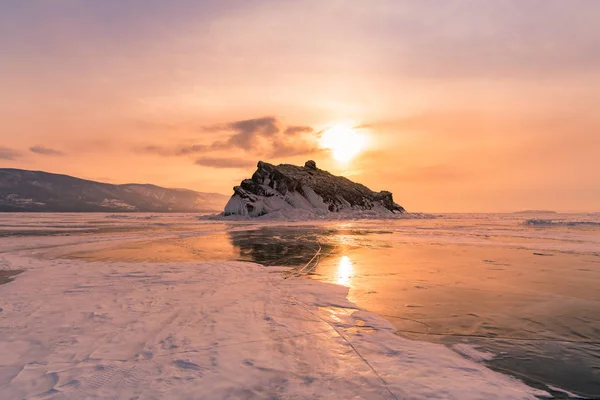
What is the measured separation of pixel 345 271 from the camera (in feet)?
33.9

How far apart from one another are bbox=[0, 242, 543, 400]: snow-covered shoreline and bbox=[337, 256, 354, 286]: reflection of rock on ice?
101cm

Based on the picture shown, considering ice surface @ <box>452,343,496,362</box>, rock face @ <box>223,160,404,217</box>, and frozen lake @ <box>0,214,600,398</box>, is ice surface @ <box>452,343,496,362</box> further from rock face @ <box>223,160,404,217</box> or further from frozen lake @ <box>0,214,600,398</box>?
rock face @ <box>223,160,404,217</box>

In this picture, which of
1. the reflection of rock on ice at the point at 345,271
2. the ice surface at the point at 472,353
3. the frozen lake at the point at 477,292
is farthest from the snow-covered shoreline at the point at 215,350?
the reflection of rock on ice at the point at 345,271

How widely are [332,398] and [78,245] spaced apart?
18.8 metres

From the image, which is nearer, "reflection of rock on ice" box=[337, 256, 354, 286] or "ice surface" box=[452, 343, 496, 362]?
"ice surface" box=[452, 343, 496, 362]

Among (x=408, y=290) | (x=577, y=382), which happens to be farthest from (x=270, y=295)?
(x=577, y=382)

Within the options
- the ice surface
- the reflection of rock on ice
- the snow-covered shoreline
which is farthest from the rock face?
the ice surface

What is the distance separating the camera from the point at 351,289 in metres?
8.02

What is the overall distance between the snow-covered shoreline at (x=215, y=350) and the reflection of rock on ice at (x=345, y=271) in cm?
101

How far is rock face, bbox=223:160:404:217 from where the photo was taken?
53562 millimetres

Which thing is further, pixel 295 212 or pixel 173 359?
pixel 295 212

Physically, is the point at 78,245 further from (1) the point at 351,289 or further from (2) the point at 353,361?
(2) the point at 353,361

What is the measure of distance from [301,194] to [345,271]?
164 ft

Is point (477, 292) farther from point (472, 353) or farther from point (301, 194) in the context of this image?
point (301, 194)
